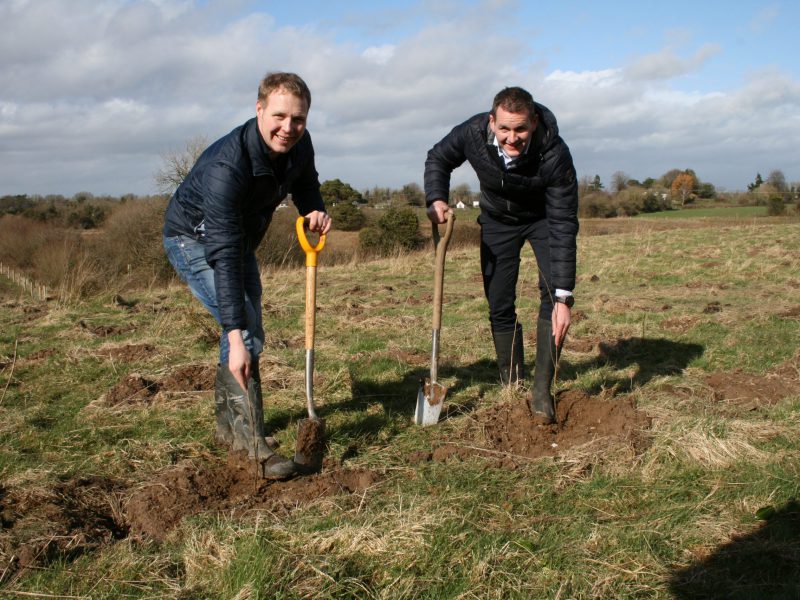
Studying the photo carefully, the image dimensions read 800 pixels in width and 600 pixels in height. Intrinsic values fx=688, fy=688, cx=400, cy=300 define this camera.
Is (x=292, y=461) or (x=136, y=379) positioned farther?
(x=136, y=379)

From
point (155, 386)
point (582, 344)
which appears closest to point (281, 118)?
point (155, 386)

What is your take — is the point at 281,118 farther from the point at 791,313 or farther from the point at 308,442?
the point at 791,313

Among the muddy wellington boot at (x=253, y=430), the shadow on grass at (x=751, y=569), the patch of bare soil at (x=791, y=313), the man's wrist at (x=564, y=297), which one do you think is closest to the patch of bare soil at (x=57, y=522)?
the muddy wellington boot at (x=253, y=430)

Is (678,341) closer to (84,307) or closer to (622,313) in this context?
(622,313)

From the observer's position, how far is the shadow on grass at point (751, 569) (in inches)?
104

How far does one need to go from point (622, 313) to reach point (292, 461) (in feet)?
18.7

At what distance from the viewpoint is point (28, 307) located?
33.3ft

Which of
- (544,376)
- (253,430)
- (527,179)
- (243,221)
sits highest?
(527,179)

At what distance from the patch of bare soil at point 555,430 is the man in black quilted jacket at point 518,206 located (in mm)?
115

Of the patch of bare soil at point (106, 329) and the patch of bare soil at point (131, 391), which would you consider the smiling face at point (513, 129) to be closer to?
the patch of bare soil at point (131, 391)

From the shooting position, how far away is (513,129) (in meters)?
4.05

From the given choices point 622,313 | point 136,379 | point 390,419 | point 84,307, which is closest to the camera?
point 390,419

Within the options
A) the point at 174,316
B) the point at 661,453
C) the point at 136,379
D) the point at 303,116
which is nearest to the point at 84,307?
the point at 174,316

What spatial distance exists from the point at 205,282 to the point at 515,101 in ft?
6.74
